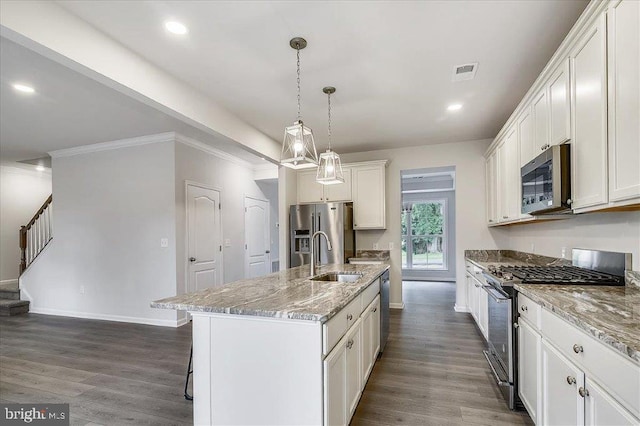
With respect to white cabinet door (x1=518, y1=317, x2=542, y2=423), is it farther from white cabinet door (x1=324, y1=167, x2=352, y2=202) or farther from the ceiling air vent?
white cabinet door (x1=324, y1=167, x2=352, y2=202)

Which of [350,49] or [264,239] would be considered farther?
[264,239]

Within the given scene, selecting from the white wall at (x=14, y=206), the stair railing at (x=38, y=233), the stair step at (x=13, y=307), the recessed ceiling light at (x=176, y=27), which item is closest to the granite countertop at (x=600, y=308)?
the recessed ceiling light at (x=176, y=27)

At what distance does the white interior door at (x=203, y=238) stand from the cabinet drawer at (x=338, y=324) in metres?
3.32

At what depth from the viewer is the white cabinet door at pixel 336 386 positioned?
1.56 metres

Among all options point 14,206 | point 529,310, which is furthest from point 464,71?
point 14,206

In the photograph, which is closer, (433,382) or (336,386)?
(336,386)

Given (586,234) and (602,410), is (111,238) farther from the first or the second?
(586,234)

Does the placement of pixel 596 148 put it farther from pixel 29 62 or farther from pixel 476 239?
pixel 29 62

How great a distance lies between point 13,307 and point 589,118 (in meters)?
7.75

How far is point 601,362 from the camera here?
4.09ft

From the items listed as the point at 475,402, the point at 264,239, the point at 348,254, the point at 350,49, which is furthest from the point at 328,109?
the point at 264,239

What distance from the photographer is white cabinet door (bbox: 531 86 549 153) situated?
2.40 m

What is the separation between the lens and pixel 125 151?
4816 millimetres

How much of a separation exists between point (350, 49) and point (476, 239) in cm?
367
